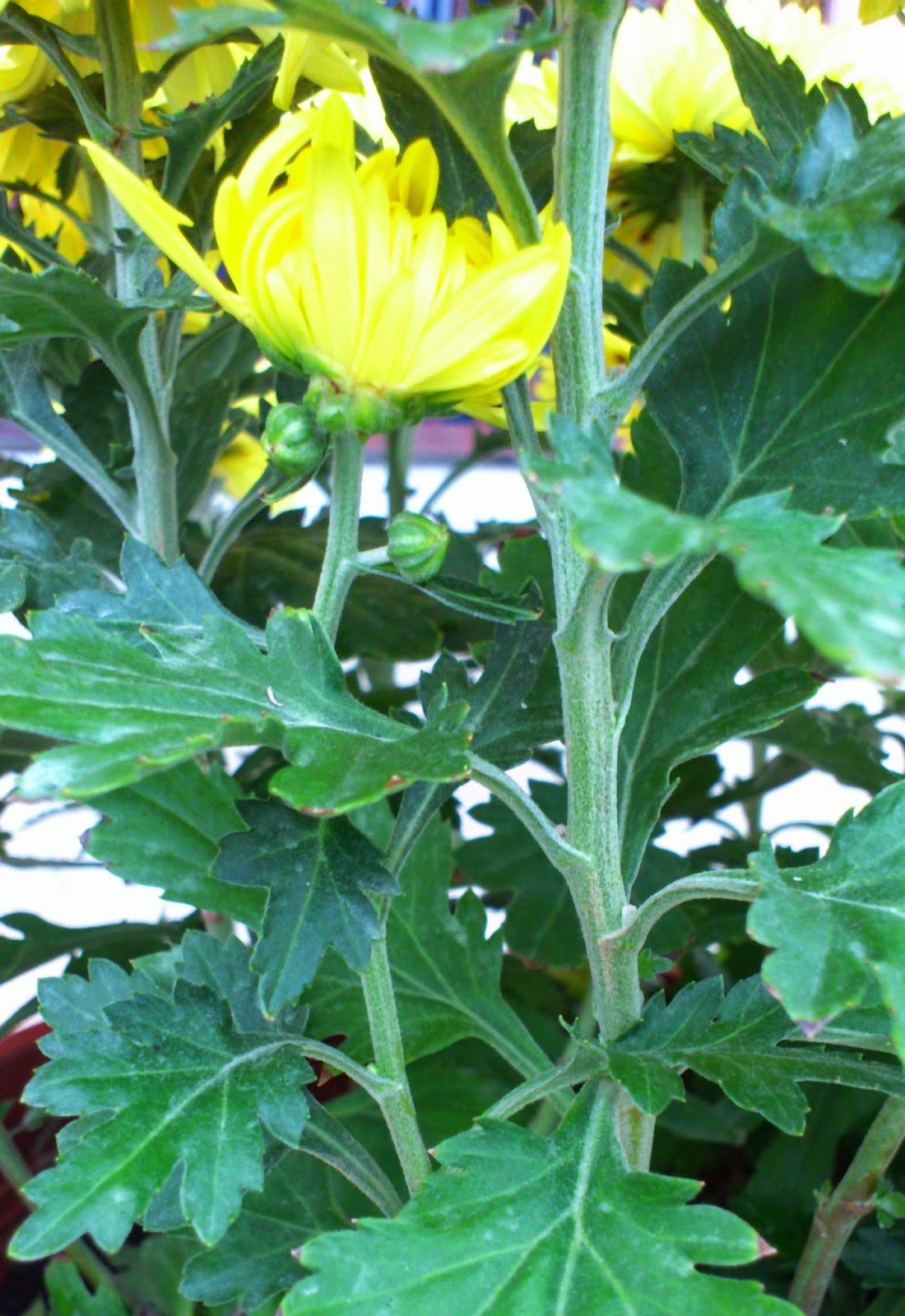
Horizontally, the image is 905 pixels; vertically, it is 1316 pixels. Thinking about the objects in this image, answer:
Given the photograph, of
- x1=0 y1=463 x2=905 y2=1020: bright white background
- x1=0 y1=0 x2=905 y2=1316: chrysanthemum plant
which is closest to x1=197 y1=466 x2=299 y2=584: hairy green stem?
x1=0 y1=0 x2=905 y2=1316: chrysanthemum plant

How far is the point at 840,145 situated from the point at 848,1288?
1.58 feet

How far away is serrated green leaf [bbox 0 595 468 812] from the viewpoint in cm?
23

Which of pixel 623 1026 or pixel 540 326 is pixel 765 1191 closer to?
pixel 623 1026

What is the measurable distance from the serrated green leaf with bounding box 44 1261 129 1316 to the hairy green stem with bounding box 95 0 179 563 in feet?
0.94

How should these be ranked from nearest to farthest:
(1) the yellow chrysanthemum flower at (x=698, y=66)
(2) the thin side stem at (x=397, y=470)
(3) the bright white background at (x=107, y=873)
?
(1) the yellow chrysanthemum flower at (x=698, y=66) < (2) the thin side stem at (x=397, y=470) < (3) the bright white background at (x=107, y=873)

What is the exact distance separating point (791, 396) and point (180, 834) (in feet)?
0.77

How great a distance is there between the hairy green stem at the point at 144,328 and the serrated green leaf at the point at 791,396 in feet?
0.60

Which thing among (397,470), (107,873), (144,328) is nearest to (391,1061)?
(144,328)

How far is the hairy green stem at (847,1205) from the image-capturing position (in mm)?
404

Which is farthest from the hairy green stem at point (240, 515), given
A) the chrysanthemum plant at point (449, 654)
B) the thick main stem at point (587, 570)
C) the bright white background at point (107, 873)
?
the bright white background at point (107, 873)

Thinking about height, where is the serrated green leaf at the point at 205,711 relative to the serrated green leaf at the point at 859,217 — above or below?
below

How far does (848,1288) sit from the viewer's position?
538 millimetres

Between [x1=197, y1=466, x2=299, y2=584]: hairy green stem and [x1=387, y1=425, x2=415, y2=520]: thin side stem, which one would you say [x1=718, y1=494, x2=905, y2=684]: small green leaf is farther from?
[x1=387, y1=425, x2=415, y2=520]: thin side stem

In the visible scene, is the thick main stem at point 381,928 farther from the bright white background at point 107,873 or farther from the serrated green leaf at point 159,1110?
the bright white background at point 107,873
